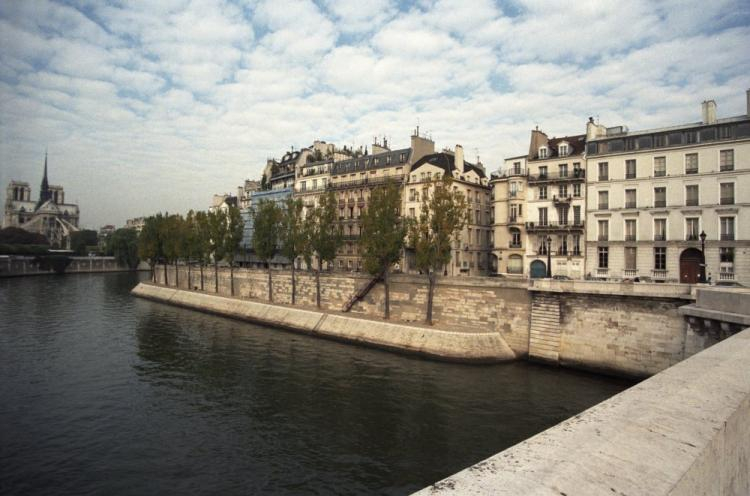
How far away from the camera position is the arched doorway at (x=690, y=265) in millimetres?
39062

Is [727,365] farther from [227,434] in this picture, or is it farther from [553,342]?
[553,342]

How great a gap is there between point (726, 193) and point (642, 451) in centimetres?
4282

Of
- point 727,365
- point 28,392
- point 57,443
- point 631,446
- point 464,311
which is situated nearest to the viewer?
point 631,446

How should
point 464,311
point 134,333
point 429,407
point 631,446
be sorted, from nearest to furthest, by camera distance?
point 631,446
point 429,407
point 464,311
point 134,333

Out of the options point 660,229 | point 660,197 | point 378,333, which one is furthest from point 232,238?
point 660,197

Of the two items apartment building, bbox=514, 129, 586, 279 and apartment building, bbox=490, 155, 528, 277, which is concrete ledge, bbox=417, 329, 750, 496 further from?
apartment building, bbox=490, 155, 528, 277

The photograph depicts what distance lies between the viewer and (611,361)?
28219mm

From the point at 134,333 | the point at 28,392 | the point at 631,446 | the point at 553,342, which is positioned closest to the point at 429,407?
the point at 553,342

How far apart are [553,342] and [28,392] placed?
1251 inches

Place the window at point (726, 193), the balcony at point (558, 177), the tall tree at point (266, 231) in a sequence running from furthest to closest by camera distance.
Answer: the tall tree at point (266, 231), the balcony at point (558, 177), the window at point (726, 193)

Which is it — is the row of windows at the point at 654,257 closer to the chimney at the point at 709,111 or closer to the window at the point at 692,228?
the window at the point at 692,228

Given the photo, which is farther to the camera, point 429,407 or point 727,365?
point 429,407

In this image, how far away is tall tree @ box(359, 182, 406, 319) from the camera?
3969 centimetres

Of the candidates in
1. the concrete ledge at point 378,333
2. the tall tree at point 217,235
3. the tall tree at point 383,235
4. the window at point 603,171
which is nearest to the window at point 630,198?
the window at point 603,171
